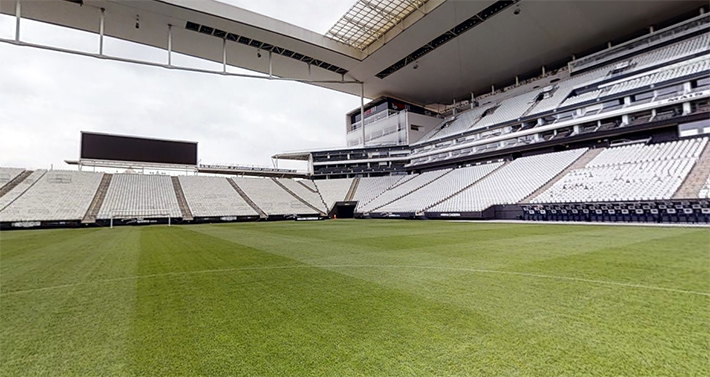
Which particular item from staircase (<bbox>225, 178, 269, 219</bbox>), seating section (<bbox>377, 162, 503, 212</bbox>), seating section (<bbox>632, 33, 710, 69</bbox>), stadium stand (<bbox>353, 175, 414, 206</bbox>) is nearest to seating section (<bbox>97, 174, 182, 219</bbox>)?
staircase (<bbox>225, 178, 269, 219</bbox>)

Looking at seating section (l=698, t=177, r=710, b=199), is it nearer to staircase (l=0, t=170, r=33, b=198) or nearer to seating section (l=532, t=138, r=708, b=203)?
seating section (l=532, t=138, r=708, b=203)

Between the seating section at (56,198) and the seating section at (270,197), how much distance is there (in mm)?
14255

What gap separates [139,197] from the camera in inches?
1181

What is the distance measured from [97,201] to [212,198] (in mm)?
9573

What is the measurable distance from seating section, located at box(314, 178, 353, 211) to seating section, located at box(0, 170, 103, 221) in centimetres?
2291

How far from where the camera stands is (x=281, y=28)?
83.7 ft

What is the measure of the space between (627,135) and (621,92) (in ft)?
10.5

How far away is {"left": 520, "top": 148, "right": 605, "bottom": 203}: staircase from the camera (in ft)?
67.2

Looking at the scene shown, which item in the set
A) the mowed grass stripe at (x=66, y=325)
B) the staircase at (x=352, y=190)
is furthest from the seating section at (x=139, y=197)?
the mowed grass stripe at (x=66, y=325)

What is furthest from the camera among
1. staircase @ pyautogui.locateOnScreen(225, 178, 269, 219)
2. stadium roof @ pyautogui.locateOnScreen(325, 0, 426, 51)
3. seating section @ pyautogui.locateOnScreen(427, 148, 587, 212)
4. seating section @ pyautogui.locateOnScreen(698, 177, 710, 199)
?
staircase @ pyautogui.locateOnScreen(225, 178, 269, 219)

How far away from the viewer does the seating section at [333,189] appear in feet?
123

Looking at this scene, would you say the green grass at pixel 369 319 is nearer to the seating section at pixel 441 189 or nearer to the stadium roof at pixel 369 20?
the seating section at pixel 441 189

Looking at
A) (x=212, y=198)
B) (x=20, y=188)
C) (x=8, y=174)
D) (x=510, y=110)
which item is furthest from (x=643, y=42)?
(x=8, y=174)

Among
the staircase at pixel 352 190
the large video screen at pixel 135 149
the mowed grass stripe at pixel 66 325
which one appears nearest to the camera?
the mowed grass stripe at pixel 66 325
